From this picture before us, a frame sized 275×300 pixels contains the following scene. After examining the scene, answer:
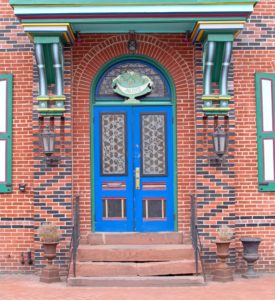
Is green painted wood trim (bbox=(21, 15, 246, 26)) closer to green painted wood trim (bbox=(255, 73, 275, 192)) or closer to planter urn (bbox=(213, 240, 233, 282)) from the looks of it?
green painted wood trim (bbox=(255, 73, 275, 192))

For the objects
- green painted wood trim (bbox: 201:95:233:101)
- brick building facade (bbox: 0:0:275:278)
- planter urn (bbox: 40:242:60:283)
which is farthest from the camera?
brick building facade (bbox: 0:0:275:278)

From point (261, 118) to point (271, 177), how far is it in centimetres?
107

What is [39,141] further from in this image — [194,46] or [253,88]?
[253,88]

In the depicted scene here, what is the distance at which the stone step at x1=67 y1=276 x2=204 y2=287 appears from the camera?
8.02 m

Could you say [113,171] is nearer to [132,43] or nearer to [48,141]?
[48,141]

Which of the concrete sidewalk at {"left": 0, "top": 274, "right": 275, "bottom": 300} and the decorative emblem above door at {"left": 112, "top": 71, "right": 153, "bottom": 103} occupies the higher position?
the decorative emblem above door at {"left": 112, "top": 71, "right": 153, "bottom": 103}

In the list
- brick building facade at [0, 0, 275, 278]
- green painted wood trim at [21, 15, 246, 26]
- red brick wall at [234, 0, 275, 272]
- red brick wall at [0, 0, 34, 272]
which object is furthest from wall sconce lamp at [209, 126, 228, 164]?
red brick wall at [0, 0, 34, 272]

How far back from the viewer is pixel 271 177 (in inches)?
367

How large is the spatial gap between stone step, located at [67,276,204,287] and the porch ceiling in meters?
4.04

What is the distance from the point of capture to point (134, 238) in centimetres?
903

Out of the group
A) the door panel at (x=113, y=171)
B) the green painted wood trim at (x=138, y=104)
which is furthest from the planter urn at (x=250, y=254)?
the door panel at (x=113, y=171)

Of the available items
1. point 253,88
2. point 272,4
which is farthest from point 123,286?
point 272,4

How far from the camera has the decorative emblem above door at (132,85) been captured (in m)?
9.30

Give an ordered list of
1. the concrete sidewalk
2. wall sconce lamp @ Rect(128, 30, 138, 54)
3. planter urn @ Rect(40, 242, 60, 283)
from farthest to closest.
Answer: wall sconce lamp @ Rect(128, 30, 138, 54), planter urn @ Rect(40, 242, 60, 283), the concrete sidewalk
